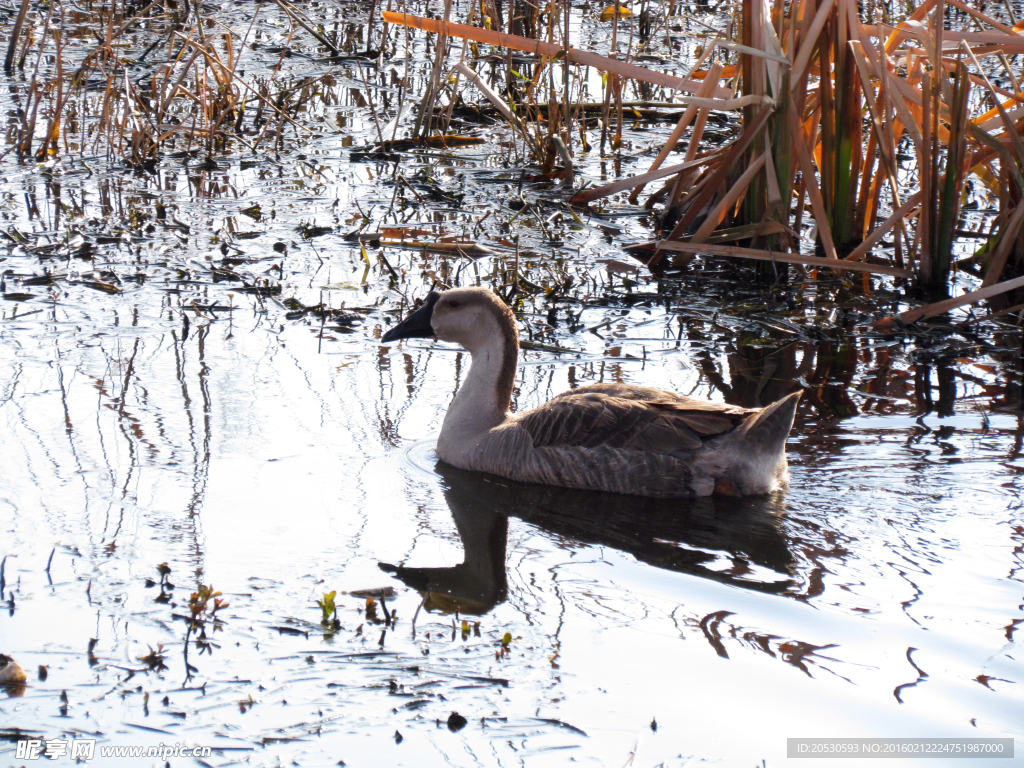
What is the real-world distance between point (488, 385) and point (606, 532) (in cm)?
129

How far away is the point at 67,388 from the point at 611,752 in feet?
12.8

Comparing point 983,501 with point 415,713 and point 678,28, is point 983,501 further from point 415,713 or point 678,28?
point 678,28

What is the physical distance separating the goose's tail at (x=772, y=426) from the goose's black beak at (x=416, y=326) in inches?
74.1

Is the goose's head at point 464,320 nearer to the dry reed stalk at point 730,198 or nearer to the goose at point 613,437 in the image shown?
the goose at point 613,437

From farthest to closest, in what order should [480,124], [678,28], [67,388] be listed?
[678,28]
[480,124]
[67,388]

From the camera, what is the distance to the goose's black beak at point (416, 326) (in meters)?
6.02

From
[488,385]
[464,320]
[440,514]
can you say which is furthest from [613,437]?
[464,320]

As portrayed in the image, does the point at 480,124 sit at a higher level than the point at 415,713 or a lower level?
higher

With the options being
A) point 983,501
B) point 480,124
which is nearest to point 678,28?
point 480,124

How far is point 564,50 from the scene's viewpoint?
8203 mm

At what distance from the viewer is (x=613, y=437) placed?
5.51 m

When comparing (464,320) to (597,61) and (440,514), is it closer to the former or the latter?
(440,514)

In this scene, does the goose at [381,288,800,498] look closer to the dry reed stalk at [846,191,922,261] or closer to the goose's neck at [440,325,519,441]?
the goose's neck at [440,325,519,441]

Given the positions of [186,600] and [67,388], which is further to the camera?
[67,388]
